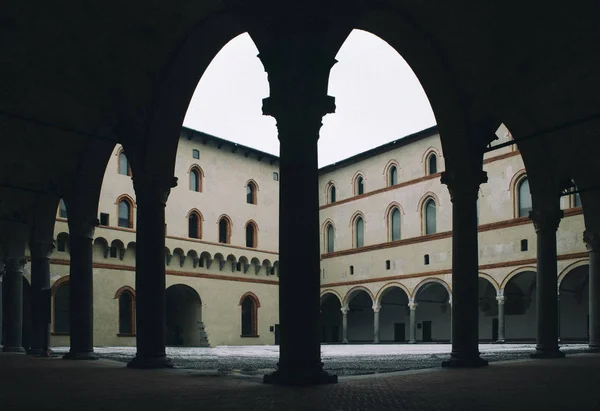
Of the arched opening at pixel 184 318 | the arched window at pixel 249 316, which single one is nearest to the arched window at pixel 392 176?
the arched window at pixel 249 316

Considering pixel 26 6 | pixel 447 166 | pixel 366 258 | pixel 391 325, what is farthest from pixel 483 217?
pixel 26 6

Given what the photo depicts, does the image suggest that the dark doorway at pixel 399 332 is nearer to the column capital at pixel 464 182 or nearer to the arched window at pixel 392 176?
the arched window at pixel 392 176

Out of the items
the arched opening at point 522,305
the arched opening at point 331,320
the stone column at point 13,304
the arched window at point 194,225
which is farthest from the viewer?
the arched opening at point 331,320

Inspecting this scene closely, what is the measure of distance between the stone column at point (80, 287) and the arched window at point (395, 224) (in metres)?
25.7

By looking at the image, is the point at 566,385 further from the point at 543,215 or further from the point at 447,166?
the point at 543,215

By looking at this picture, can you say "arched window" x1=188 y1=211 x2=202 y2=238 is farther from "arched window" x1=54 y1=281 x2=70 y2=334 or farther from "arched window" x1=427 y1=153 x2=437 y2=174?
"arched window" x1=427 y1=153 x2=437 y2=174

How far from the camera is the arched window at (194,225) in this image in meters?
37.5

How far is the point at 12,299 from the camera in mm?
20656

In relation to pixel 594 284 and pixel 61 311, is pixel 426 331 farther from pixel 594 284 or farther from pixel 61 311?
pixel 594 284

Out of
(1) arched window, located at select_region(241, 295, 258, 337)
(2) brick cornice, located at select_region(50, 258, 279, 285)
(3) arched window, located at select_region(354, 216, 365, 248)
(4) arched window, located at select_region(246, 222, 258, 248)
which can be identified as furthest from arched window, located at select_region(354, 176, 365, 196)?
(1) arched window, located at select_region(241, 295, 258, 337)

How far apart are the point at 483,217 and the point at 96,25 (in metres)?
26.6

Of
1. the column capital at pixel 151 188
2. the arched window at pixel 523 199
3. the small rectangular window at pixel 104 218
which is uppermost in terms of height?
the arched window at pixel 523 199

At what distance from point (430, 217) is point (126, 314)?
17999 millimetres

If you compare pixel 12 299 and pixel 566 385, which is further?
pixel 12 299
